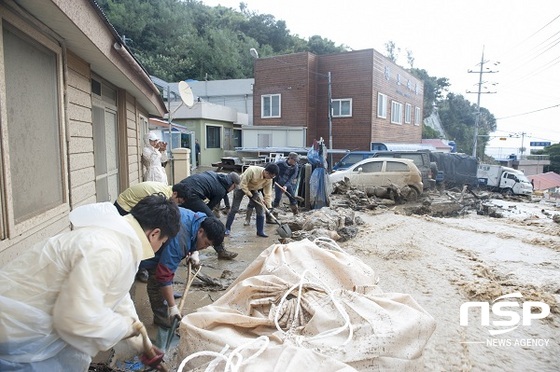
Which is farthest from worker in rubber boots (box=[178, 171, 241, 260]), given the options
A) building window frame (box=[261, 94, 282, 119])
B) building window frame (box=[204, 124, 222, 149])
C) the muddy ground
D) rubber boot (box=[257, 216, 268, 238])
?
building window frame (box=[204, 124, 222, 149])

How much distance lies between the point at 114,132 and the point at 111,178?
0.73m

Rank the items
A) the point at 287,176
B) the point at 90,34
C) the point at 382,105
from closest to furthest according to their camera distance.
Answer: the point at 90,34
the point at 287,176
the point at 382,105

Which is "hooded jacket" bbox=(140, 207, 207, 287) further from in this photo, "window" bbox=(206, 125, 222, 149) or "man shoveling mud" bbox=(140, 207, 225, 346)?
"window" bbox=(206, 125, 222, 149)

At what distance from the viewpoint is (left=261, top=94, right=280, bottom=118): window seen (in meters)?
21.8

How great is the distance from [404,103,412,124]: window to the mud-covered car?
15006 mm

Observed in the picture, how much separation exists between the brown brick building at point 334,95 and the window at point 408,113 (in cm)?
301

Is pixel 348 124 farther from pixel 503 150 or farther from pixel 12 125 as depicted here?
pixel 503 150

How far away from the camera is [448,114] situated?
144 feet

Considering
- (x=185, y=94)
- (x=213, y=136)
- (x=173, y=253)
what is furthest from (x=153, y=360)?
(x=213, y=136)

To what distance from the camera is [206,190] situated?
5133 mm

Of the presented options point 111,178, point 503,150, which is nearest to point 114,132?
point 111,178

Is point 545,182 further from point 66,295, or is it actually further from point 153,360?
point 66,295

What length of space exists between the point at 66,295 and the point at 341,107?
812 inches

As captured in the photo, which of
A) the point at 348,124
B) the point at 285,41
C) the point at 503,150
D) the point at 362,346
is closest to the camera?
the point at 362,346
